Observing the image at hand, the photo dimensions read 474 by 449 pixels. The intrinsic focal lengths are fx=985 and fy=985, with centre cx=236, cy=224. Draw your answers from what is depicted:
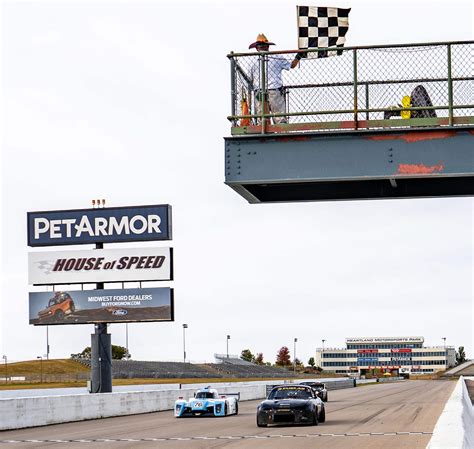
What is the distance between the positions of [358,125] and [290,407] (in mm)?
13963

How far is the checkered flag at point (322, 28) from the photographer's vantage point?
1430cm

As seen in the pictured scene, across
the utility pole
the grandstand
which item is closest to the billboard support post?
the utility pole

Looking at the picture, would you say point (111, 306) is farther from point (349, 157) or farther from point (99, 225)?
point (349, 157)

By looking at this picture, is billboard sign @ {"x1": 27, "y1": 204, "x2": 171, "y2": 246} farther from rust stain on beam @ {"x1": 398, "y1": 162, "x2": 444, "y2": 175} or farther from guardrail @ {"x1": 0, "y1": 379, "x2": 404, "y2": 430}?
rust stain on beam @ {"x1": 398, "y1": 162, "x2": 444, "y2": 175}

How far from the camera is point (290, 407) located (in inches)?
1038

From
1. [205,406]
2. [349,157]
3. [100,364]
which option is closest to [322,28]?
[349,157]

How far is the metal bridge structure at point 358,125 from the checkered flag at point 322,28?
0.14 metres

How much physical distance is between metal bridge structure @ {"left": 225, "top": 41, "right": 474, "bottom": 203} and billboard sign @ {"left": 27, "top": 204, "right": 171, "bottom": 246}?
3678 centimetres

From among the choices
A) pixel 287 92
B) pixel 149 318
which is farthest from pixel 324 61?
pixel 149 318

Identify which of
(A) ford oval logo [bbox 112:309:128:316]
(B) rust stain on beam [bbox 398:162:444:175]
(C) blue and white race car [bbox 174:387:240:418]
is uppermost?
(B) rust stain on beam [bbox 398:162:444:175]

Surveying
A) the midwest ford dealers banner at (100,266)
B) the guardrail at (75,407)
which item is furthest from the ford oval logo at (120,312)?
the guardrail at (75,407)

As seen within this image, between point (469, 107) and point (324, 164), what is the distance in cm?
214

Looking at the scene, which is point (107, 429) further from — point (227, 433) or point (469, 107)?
point (469, 107)

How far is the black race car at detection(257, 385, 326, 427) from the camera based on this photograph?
26.2 meters
